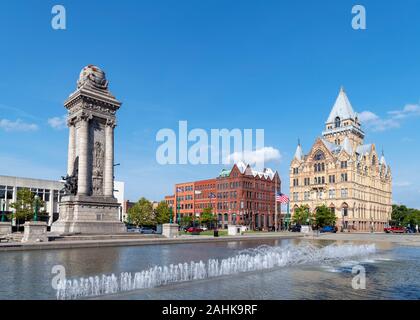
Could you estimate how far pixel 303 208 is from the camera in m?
104

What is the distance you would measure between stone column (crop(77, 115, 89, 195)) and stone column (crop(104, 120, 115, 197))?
2445 mm

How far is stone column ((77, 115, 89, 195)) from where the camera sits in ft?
138

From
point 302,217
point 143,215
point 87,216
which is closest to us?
point 87,216

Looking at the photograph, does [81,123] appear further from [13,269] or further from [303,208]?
[303,208]

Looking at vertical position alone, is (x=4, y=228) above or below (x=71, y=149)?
below

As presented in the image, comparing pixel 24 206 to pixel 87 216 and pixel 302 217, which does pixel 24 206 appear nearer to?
pixel 87 216

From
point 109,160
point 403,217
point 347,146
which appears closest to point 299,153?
point 347,146

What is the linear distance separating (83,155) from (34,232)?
1172 cm

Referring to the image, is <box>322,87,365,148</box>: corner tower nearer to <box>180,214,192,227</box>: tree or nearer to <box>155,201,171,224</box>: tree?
<box>180,214,192,227</box>: tree

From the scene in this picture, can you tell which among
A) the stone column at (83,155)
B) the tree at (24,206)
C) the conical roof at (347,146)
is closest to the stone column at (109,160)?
the stone column at (83,155)

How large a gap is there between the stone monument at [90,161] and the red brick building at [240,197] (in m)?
64.6

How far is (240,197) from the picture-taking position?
113188 millimetres

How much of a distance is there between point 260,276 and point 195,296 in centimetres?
523
